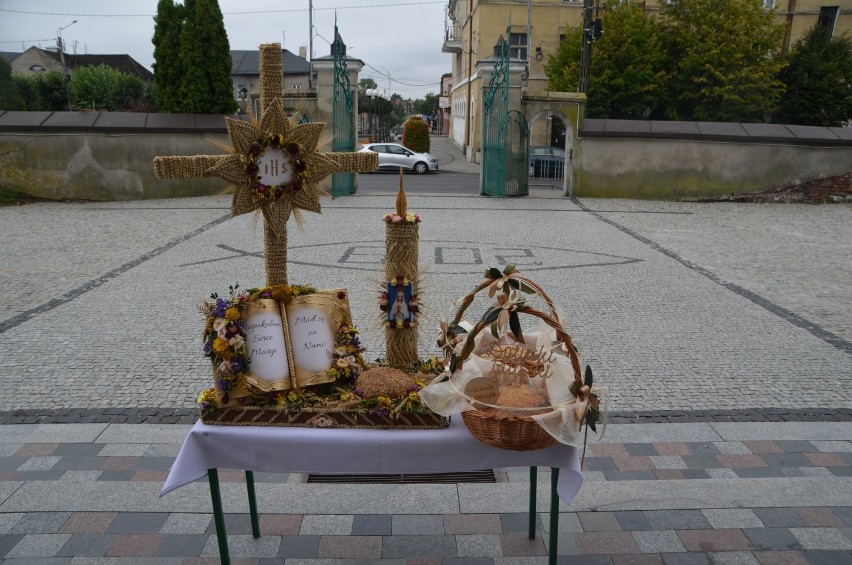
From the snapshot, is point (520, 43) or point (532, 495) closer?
point (532, 495)

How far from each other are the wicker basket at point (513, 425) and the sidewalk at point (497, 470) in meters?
0.96

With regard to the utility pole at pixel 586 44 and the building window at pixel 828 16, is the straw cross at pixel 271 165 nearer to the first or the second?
the utility pole at pixel 586 44

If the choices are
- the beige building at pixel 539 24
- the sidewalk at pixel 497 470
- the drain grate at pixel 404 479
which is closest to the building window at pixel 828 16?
the beige building at pixel 539 24

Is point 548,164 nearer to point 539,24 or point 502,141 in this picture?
point 502,141

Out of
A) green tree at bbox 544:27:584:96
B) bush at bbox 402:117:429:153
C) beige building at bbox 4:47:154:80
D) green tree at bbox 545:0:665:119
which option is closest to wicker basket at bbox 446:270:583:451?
green tree at bbox 545:0:665:119

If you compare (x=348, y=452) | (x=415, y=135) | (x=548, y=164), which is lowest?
(x=348, y=452)

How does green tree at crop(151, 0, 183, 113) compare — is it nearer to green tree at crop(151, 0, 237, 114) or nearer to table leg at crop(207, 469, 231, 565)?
green tree at crop(151, 0, 237, 114)

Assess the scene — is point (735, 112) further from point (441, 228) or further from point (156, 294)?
point (156, 294)

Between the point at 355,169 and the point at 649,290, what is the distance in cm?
640

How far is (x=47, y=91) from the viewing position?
42156mm

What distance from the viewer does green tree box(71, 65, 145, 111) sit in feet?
128

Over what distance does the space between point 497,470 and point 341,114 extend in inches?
587

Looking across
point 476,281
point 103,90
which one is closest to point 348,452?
point 476,281

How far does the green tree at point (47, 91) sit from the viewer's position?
137 feet
